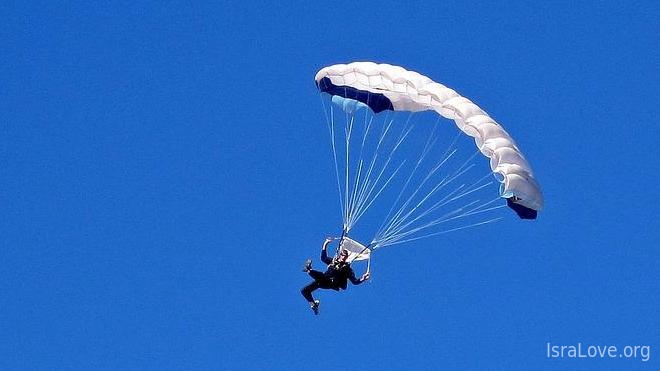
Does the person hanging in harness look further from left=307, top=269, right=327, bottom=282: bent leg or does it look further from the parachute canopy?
the parachute canopy

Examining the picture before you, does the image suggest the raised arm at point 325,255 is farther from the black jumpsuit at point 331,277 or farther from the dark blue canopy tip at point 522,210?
the dark blue canopy tip at point 522,210

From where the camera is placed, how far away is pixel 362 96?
35469 millimetres

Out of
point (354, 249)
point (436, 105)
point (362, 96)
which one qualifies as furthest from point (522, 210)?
point (362, 96)

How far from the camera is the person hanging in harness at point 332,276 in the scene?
1329 inches

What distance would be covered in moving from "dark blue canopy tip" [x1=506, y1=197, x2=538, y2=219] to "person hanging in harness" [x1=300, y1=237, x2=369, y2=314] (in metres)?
2.82

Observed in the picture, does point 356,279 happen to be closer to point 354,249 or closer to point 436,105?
point 354,249

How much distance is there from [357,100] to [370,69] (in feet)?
2.89

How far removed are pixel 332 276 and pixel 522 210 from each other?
11.7 ft

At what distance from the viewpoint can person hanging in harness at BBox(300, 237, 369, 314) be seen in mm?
33750

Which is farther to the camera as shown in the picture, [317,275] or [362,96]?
[362,96]

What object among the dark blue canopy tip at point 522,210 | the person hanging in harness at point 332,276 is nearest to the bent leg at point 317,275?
the person hanging in harness at point 332,276

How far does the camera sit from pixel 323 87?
3584cm

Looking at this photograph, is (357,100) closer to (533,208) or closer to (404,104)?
(404,104)

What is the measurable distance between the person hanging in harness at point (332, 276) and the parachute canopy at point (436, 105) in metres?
3.05
